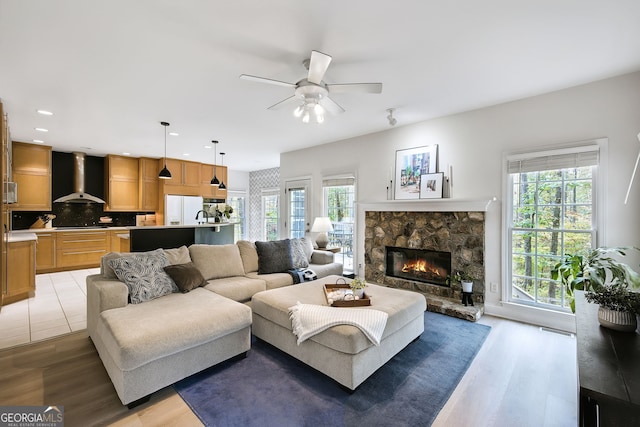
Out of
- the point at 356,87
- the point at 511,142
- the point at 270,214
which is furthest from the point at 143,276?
the point at 270,214

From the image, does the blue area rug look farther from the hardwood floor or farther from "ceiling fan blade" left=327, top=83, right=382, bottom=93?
"ceiling fan blade" left=327, top=83, right=382, bottom=93

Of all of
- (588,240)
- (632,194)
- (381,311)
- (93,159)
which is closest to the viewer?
(381,311)

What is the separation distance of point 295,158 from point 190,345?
4.75 metres

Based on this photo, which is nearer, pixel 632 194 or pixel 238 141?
pixel 632 194

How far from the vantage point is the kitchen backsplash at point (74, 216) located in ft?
19.7

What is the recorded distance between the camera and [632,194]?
2.80m

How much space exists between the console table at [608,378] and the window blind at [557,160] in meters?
2.35

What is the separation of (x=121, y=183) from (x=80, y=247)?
166 cm

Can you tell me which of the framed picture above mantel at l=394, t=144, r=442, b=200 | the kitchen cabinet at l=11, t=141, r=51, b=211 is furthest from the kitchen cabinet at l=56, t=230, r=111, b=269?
the framed picture above mantel at l=394, t=144, r=442, b=200

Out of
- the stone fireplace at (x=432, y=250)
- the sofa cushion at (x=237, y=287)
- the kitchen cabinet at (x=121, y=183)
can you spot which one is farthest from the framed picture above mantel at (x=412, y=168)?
the kitchen cabinet at (x=121, y=183)

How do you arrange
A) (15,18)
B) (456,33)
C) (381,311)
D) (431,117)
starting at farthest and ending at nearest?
1. (431,117)
2. (381,311)
3. (456,33)
4. (15,18)

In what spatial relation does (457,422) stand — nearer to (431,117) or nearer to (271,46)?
(271,46)

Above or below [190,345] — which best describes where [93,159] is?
above

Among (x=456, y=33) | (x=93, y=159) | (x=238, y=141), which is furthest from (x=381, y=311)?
(x=93, y=159)
